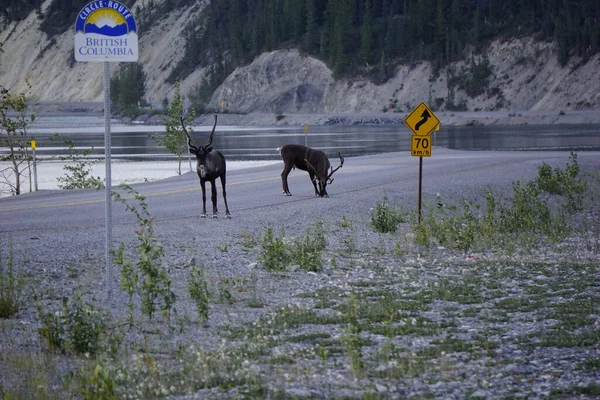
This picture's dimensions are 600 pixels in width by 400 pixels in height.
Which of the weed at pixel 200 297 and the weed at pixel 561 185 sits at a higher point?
the weed at pixel 561 185

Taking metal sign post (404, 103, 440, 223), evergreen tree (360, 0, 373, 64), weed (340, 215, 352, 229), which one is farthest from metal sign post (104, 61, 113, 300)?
evergreen tree (360, 0, 373, 64)

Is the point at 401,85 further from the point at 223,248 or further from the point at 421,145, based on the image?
the point at 223,248

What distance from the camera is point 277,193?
22.9m

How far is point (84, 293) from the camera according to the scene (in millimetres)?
10359

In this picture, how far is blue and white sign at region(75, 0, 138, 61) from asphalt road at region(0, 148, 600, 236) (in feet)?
21.1

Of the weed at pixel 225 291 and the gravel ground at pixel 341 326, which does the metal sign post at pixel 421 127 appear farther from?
the weed at pixel 225 291

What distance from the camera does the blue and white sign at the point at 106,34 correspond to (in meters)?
9.42

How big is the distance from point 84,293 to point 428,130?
893cm

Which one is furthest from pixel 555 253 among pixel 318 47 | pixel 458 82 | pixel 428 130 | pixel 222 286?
pixel 318 47

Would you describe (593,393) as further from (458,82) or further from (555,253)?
(458,82)

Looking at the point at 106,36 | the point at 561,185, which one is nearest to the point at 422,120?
the point at 561,185

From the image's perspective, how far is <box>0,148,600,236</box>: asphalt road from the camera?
17859 millimetres

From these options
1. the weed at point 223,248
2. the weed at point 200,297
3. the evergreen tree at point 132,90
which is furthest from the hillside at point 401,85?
the weed at point 200,297

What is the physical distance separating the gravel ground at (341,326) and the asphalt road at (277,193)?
244 centimetres
